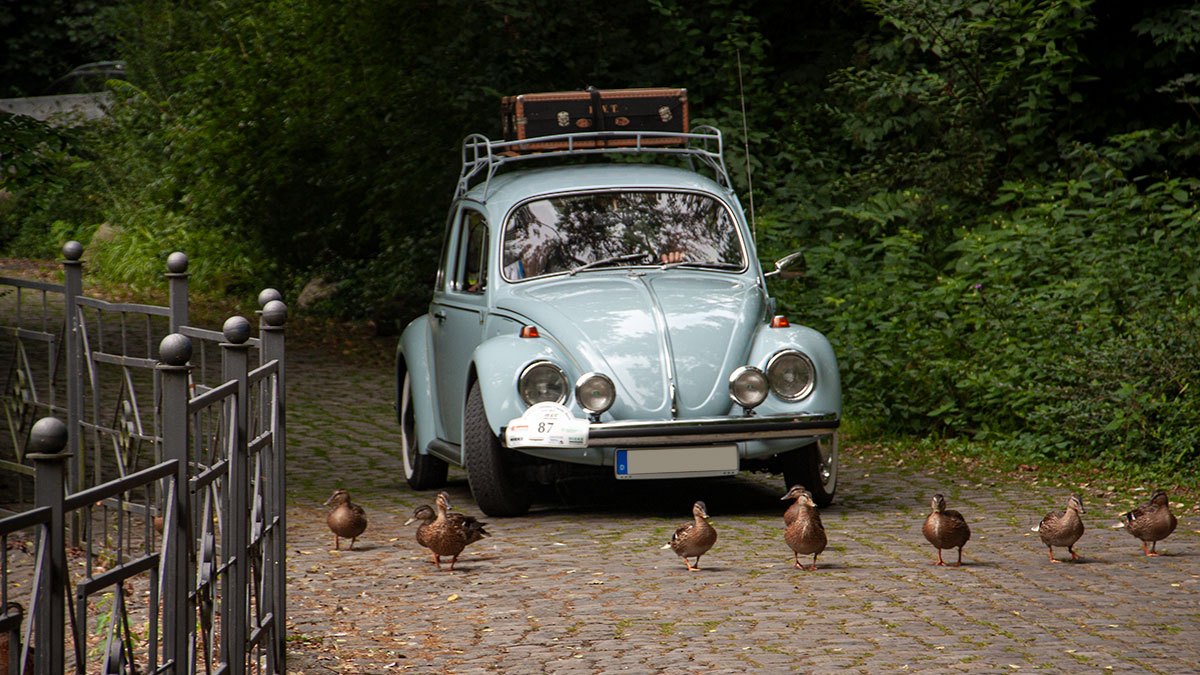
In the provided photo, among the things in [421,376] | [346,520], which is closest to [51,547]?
[346,520]

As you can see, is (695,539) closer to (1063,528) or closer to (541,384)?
(541,384)

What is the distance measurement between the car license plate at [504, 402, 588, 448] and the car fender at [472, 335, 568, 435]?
12 cm

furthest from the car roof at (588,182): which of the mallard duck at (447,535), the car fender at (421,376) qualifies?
the mallard duck at (447,535)

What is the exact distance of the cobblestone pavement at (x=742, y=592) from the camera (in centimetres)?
546

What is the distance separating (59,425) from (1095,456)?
8.64 meters

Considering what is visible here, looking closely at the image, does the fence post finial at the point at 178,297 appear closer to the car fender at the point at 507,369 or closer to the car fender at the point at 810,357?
the car fender at the point at 507,369

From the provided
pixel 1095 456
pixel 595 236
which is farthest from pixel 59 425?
pixel 1095 456

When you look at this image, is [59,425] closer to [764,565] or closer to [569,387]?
[764,565]

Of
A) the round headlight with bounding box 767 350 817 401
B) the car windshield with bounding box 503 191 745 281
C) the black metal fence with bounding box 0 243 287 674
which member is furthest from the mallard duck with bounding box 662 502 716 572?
the car windshield with bounding box 503 191 745 281

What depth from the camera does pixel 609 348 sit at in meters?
8.12

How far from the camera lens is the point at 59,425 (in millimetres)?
2770

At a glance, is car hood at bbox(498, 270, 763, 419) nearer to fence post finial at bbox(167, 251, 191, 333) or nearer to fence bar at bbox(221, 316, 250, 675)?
fence post finial at bbox(167, 251, 191, 333)

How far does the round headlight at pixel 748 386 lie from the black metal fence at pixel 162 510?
118 inches

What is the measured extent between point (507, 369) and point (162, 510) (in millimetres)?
3219
